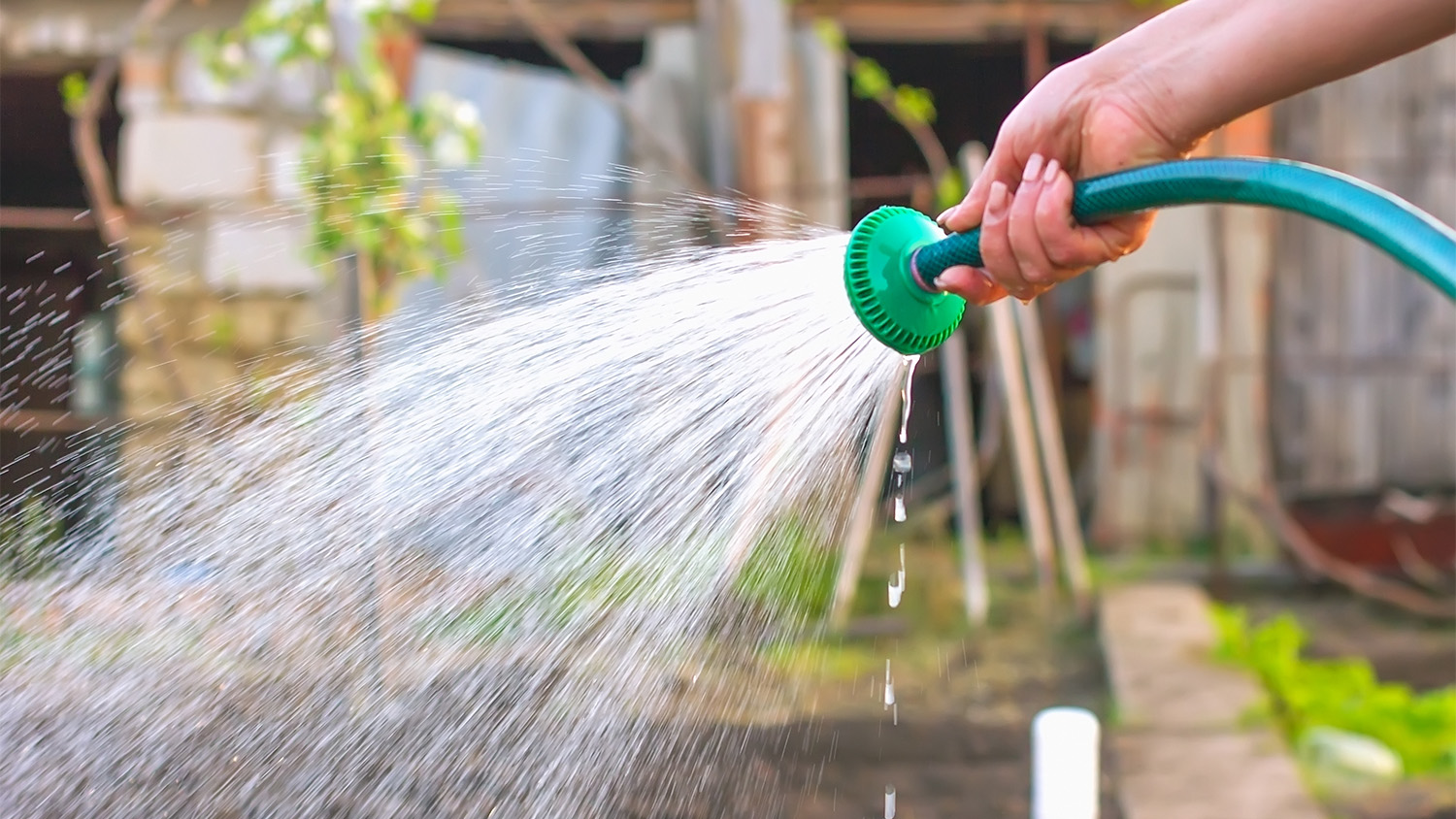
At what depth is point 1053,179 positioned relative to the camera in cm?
151

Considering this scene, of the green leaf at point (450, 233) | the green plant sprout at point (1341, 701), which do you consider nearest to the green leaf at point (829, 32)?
the green leaf at point (450, 233)

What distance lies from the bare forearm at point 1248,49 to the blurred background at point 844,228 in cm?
305

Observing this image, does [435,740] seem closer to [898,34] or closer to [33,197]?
[898,34]

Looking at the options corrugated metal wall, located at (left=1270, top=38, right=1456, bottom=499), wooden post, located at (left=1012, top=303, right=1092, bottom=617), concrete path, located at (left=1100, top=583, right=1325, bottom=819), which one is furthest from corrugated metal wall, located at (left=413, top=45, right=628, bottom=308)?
corrugated metal wall, located at (left=1270, top=38, right=1456, bottom=499)

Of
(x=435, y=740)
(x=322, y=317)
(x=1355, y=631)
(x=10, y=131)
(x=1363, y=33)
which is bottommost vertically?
(x=1355, y=631)

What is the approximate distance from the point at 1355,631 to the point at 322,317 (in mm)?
4544

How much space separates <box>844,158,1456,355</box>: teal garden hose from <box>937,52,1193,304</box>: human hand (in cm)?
3

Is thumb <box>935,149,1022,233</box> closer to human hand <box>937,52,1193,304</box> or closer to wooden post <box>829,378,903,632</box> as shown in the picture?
human hand <box>937,52,1193,304</box>

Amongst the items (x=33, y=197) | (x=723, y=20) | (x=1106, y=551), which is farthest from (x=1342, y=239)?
(x=33, y=197)

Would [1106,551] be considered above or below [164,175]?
below

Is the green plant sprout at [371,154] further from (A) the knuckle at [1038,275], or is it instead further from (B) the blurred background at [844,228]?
(A) the knuckle at [1038,275]

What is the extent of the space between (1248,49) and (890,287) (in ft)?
1.71

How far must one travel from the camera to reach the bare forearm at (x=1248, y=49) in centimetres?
130

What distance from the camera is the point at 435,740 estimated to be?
294 centimetres
